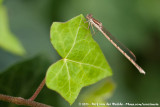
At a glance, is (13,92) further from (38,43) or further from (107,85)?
(38,43)

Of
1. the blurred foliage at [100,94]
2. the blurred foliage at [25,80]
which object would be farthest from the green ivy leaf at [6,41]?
the blurred foliage at [100,94]

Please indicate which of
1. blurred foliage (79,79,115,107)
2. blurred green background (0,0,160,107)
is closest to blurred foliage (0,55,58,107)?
blurred foliage (79,79,115,107)

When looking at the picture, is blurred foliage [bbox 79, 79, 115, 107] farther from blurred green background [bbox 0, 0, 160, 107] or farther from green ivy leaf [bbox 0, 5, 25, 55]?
blurred green background [bbox 0, 0, 160, 107]

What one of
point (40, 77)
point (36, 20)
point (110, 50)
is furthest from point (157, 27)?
point (40, 77)

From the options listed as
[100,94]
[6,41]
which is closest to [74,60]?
[100,94]

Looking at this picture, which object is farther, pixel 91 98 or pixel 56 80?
pixel 91 98

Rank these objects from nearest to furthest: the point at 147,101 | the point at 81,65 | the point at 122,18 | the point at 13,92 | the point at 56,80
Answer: the point at 56,80
the point at 81,65
the point at 13,92
the point at 147,101
the point at 122,18

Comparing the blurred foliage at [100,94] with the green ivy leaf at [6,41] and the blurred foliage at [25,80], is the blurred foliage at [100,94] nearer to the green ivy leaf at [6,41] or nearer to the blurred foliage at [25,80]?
the blurred foliage at [25,80]
